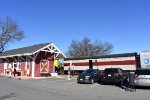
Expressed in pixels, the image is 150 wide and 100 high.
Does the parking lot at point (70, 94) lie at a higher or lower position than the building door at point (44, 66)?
lower

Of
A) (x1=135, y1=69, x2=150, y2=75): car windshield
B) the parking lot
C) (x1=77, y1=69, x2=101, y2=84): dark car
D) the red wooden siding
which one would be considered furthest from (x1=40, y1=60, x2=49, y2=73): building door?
(x1=135, y1=69, x2=150, y2=75): car windshield

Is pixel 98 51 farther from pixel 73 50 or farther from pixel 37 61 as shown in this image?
pixel 37 61

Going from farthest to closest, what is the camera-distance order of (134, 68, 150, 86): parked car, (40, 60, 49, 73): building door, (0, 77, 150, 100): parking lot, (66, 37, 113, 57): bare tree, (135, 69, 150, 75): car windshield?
(66, 37, 113, 57): bare tree, (40, 60, 49, 73): building door, (135, 69, 150, 75): car windshield, (134, 68, 150, 86): parked car, (0, 77, 150, 100): parking lot

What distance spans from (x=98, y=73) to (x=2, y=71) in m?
27.4

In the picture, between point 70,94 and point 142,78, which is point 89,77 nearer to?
point 142,78

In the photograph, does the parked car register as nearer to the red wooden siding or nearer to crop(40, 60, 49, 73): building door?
the red wooden siding

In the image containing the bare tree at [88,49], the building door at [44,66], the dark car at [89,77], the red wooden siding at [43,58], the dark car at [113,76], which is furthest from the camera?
the bare tree at [88,49]

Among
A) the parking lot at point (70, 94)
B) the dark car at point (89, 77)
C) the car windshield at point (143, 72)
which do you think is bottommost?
the parking lot at point (70, 94)

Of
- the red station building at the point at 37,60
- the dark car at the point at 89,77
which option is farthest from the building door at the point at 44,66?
the dark car at the point at 89,77

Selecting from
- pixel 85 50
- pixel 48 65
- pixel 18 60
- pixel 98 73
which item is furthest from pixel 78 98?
pixel 85 50

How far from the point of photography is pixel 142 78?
20453 mm

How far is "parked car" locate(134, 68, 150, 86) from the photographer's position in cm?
2027

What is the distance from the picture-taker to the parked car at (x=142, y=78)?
66.5 feet

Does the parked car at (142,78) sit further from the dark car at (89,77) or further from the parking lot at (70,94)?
the dark car at (89,77)
